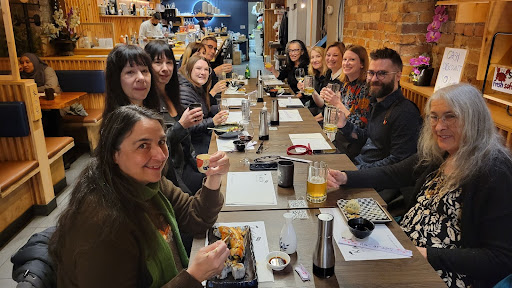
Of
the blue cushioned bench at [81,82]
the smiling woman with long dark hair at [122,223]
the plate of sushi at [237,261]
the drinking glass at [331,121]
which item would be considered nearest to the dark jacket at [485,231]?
the plate of sushi at [237,261]

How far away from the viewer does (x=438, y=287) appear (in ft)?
3.79

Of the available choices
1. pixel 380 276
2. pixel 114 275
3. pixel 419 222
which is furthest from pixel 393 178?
pixel 114 275

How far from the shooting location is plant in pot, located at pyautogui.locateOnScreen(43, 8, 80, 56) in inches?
211

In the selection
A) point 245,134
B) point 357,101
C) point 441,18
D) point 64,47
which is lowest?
point 245,134

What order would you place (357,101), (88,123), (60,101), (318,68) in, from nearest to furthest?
(357,101) < (60,101) < (88,123) < (318,68)

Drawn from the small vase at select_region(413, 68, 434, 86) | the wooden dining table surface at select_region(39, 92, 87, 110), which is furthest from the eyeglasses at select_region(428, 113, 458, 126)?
the wooden dining table surface at select_region(39, 92, 87, 110)

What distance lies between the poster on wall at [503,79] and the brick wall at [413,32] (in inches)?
20.5

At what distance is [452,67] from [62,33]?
17.2 feet

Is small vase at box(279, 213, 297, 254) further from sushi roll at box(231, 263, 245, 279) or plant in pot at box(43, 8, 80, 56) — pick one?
plant in pot at box(43, 8, 80, 56)

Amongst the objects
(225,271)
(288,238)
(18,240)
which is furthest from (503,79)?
(18,240)

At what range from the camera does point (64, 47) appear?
550 centimetres

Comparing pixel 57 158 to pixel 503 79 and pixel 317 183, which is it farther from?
pixel 503 79

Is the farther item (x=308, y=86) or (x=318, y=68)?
(x=318, y=68)

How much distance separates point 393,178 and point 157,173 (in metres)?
1.31
